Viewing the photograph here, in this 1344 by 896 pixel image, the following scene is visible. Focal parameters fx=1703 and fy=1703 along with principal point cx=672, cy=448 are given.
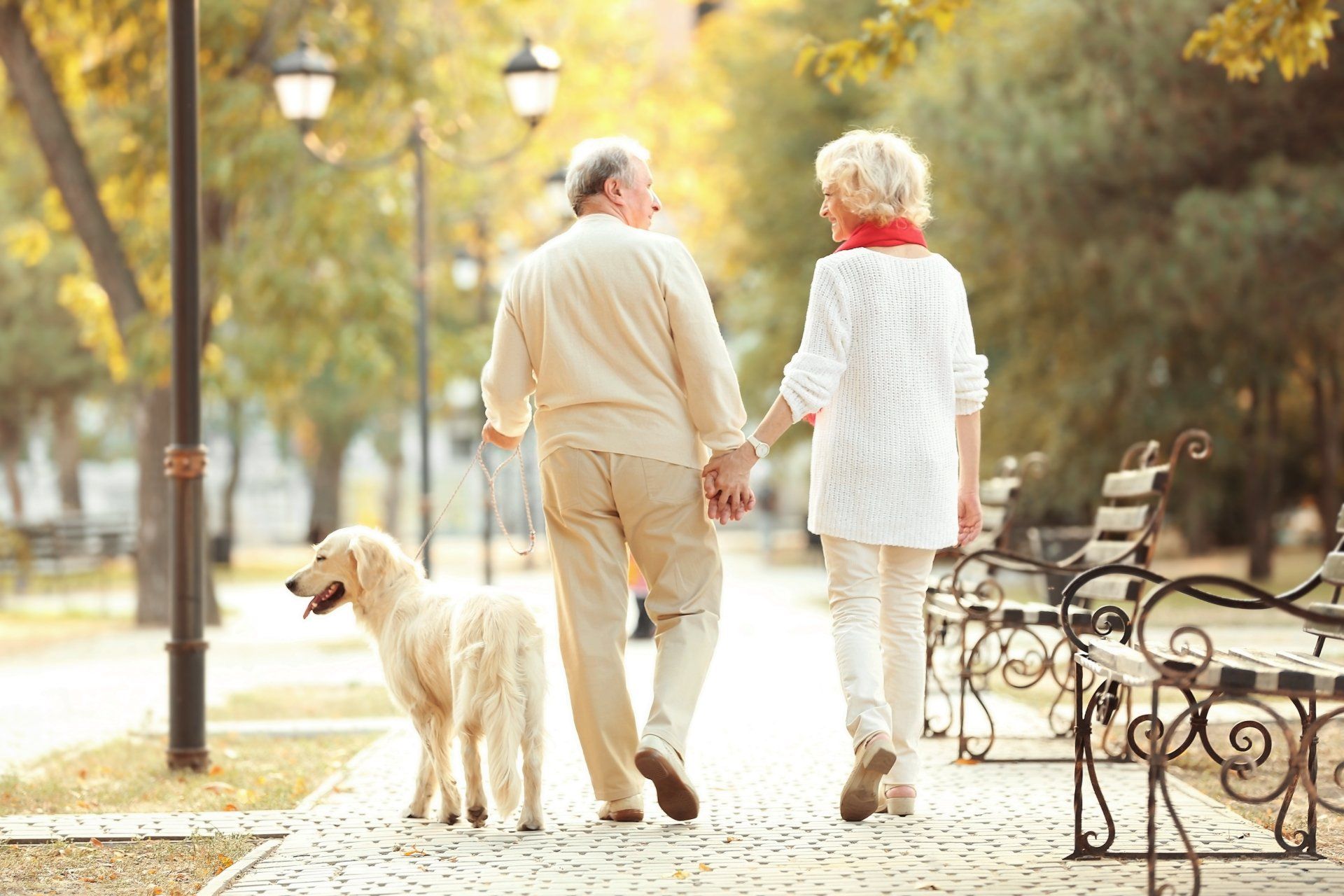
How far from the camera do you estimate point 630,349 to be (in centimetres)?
558

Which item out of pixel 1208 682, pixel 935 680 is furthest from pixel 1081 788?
pixel 935 680

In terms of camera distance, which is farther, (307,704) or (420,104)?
(420,104)

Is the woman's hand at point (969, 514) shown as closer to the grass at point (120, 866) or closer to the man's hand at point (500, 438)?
the man's hand at point (500, 438)

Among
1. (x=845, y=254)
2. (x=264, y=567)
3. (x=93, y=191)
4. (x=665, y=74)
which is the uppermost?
(x=665, y=74)

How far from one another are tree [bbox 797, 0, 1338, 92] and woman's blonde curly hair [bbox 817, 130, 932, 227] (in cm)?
293

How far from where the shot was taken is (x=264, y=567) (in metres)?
33.2

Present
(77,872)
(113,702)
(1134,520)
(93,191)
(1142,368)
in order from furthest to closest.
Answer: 1. (1142,368)
2. (93,191)
3. (113,702)
4. (1134,520)
5. (77,872)

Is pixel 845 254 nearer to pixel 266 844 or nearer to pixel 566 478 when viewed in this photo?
pixel 566 478

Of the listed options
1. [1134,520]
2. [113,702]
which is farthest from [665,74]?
[1134,520]

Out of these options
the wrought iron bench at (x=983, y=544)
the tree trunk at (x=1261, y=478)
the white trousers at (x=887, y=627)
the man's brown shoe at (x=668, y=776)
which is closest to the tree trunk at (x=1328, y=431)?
the tree trunk at (x=1261, y=478)

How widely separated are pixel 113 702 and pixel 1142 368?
13.7 meters

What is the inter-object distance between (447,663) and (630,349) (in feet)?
3.91

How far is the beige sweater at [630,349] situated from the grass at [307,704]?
4.22 metres

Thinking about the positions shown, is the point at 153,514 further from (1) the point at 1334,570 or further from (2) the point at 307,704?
(1) the point at 1334,570
